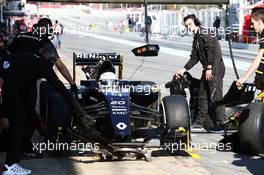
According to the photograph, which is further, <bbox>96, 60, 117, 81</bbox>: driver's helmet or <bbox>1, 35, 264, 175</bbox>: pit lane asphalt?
<bbox>96, 60, 117, 81</bbox>: driver's helmet

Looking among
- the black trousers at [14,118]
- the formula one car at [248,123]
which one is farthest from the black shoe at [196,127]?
the black trousers at [14,118]

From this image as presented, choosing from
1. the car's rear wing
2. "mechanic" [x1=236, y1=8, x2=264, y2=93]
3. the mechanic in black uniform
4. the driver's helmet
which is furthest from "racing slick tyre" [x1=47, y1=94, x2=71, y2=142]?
"mechanic" [x1=236, y1=8, x2=264, y2=93]

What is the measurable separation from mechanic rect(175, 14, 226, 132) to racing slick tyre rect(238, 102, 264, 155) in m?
1.52

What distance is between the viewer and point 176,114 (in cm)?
694

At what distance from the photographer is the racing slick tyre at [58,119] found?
6758 mm

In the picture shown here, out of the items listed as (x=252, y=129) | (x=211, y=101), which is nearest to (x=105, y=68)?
(x=211, y=101)

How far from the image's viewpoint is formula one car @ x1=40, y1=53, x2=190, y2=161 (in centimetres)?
658

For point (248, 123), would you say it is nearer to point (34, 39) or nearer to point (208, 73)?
point (208, 73)

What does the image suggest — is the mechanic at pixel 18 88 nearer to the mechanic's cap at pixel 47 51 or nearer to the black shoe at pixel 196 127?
the mechanic's cap at pixel 47 51

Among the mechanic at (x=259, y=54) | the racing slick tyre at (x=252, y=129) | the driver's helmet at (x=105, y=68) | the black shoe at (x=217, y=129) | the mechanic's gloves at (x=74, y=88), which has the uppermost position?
the mechanic at (x=259, y=54)

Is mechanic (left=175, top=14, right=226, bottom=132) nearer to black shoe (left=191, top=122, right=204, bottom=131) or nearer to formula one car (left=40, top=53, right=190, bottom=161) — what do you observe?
black shoe (left=191, top=122, right=204, bottom=131)

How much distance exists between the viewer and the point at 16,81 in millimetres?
6035

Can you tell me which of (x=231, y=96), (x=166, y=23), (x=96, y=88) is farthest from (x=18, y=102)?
(x=166, y=23)

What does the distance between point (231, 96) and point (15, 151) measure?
3.49 metres
